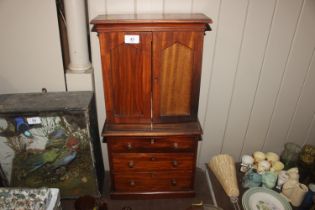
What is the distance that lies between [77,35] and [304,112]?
200 cm

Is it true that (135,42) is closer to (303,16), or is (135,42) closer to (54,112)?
(54,112)

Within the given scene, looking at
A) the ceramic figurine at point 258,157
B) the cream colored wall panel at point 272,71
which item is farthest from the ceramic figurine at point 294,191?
the cream colored wall panel at point 272,71

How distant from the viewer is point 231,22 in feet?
6.08

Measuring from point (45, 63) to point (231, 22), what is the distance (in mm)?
1399

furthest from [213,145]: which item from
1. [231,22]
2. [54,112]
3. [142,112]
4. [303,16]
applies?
[54,112]

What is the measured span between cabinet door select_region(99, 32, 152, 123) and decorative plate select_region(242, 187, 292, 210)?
98 cm

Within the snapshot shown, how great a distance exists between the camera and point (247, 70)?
2.04 metres

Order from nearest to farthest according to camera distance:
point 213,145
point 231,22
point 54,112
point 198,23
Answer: point 198,23
point 54,112
point 231,22
point 213,145

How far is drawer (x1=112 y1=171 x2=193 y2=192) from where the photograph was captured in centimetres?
200

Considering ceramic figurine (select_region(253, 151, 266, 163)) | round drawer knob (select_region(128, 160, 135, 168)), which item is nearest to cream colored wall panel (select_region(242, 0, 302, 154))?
ceramic figurine (select_region(253, 151, 266, 163))

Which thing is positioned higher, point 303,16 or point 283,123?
point 303,16

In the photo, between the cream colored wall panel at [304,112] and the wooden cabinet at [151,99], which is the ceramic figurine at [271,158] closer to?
the cream colored wall panel at [304,112]

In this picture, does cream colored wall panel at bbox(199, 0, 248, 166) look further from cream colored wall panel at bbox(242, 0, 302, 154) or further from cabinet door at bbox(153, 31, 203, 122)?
cabinet door at bbox(153, 31, 203, 122)

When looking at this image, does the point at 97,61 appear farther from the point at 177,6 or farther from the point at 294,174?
the point at 294,174
